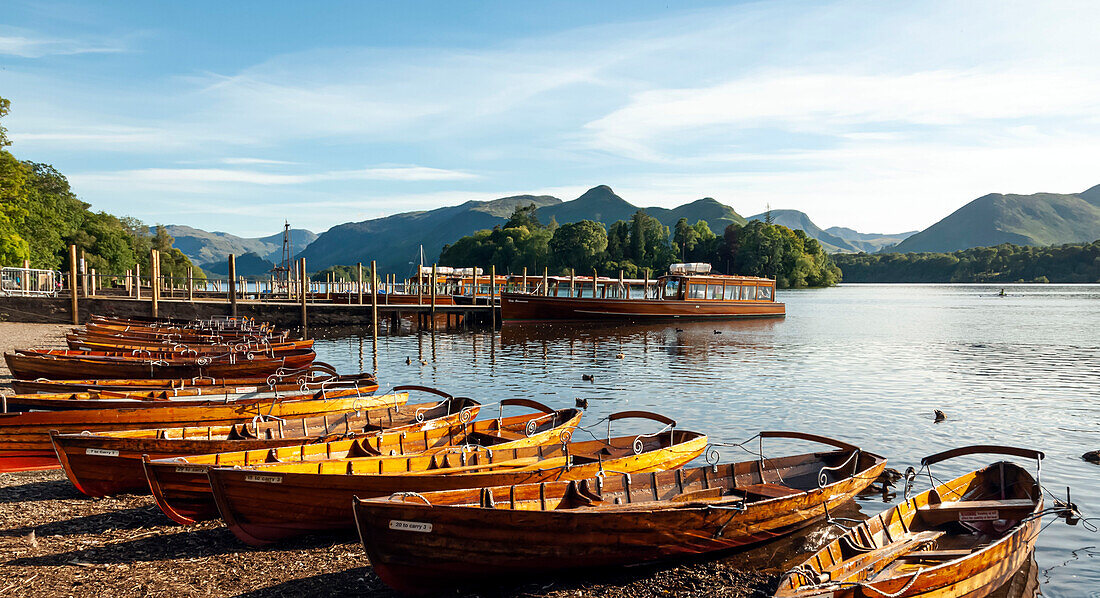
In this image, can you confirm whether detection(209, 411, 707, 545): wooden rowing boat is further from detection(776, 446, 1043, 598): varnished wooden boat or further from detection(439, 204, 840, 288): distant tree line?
detection(439, 204, 840, 288): distant tree line

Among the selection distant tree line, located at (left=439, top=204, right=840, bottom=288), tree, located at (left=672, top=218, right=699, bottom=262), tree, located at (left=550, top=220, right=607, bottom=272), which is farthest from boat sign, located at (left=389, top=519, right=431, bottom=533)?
tree, located at (left=672, top=218, right=699, bottom=262)

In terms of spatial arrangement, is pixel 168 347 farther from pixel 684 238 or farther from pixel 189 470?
pixel 684 238

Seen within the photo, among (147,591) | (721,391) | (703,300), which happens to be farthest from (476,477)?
(703,300)

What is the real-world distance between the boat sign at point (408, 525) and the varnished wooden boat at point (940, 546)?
11.9 feet

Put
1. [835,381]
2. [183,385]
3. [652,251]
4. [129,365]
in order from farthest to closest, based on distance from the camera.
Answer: [652,251]
[835,381]
[129,365]
[183,385]

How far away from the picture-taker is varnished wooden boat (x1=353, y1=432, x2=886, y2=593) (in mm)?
7426

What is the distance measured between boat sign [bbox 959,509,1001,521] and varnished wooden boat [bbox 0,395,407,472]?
35.3 feet

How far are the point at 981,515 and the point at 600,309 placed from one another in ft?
152

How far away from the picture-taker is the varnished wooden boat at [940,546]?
21.7 feet

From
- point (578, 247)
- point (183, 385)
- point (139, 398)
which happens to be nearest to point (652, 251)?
point (578, 247)

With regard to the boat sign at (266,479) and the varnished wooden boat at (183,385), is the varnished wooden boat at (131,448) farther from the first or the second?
the varnished wooden boat at (183,385)

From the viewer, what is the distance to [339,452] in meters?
10.7

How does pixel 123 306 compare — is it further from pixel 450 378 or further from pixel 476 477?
pixel 476 477

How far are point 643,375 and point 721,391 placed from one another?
475cm
